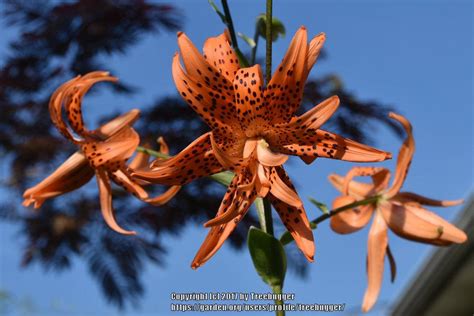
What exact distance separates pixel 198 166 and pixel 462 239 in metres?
0.62

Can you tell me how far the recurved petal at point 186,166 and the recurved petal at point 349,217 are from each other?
510 mm

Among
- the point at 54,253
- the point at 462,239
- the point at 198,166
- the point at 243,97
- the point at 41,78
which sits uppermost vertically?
the point at 243,97

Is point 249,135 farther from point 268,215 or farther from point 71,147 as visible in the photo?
point 71,147

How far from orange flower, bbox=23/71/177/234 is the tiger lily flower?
297 mm

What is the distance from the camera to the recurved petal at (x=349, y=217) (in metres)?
1.42

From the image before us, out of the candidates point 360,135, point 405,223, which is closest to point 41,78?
point 360,135

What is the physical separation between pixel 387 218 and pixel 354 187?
14 centimetres

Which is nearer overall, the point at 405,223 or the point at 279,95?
the point at 279,95

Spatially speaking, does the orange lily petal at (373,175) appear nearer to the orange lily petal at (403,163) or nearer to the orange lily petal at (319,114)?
the orange lily petal at (403,163)

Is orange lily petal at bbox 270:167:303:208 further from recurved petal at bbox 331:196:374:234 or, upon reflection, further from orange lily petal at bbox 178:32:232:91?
recurved petal at bbox 331:196:374:234

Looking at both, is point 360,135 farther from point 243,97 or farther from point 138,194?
point 243,97

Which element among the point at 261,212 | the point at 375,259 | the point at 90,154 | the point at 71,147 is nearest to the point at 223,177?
the point at 261,212

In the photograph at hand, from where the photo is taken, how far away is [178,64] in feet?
3.12

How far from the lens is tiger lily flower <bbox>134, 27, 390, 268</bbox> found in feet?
3.08
